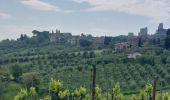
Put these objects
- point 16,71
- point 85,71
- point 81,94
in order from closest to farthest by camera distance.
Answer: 1. point 81,94
2. point 85,71
3. point 16,71

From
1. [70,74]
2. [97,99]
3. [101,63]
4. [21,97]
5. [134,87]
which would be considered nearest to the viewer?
[97,99]

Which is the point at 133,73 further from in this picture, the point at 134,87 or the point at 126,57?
the point at 126,57

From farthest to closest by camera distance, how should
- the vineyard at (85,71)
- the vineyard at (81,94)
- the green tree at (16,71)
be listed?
1. the green tree at (16,71)
2. the vineyard at (85,71)
3. the vineyard at (81,94)

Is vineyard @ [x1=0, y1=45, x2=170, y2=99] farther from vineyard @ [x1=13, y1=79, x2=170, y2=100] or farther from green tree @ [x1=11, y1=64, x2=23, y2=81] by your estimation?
vineyard @ [x1=13, y1=79, x2=170, y2=100]

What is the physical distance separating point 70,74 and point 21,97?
26.3 meters

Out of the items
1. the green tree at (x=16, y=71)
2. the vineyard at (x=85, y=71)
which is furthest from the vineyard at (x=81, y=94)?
the green tree at (x=16, y=71)

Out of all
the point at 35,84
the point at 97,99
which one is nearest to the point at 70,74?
the point at 35,84

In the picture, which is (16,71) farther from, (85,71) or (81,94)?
(81,94)

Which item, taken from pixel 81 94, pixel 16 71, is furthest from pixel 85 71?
pixel 81 94

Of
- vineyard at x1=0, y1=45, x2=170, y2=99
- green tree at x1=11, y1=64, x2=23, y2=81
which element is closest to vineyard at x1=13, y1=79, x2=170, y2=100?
vineyard at x1=0, y1=45, x2=170, y2=99

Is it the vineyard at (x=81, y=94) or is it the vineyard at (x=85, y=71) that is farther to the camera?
the vineyard at (x=85, y=71)

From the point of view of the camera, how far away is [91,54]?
14638 cm

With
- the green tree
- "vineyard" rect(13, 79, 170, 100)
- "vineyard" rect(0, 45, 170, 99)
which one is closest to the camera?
"vineyard" rect(13, 79, 170, 100)

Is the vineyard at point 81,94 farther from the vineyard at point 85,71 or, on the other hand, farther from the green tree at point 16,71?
the green tree at point 16,71
